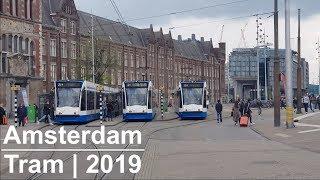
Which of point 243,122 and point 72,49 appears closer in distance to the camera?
point 243,122

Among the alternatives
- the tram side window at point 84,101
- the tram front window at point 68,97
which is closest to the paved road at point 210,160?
the tram front window at point 68,97

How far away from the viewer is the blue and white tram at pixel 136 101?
148 ft

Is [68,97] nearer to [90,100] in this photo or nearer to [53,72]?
[90,100]

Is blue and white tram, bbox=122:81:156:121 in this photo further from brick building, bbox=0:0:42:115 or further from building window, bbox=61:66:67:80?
building window, bbox=61:66:67:80

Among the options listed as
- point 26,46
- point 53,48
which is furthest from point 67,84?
point 53,48

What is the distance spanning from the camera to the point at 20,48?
61094 millimetres

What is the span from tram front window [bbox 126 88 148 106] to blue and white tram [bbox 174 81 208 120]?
3.32 m

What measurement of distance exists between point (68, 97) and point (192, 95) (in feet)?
33.6

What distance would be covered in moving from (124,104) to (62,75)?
32055mm

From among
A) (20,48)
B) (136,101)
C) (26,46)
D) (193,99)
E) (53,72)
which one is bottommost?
(136,101)

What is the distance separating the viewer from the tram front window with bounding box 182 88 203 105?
1841 inches

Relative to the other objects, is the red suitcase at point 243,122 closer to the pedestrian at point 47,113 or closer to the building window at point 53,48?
the pedestrian at point 47,113

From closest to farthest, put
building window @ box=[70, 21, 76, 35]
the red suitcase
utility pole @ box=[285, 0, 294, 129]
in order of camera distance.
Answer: utility pole @ box=[285, 0, 294, 129] → the red suitcase → building window @ box=[70, 21, 76, 35]

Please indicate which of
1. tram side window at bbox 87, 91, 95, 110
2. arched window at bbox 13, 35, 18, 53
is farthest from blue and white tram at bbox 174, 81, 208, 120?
arched window at bbox 13, 35, 18, 53
